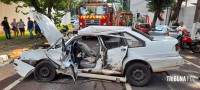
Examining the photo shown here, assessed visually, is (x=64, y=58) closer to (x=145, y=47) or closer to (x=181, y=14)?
(x=145, y=47)

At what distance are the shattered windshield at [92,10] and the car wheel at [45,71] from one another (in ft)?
36.0

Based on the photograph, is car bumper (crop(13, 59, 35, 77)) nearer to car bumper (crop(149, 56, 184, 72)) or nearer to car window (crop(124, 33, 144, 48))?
car window (crop(124, 33, 144, 48))

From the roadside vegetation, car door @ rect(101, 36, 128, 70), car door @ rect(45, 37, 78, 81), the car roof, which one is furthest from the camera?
the roadside vegetation

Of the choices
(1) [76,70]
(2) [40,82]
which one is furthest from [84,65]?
A: (2) [40,82]

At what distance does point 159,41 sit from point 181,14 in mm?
19312

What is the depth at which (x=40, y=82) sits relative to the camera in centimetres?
661

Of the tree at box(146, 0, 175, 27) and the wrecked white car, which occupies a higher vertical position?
the tree at box(146, 0, 175, 27)

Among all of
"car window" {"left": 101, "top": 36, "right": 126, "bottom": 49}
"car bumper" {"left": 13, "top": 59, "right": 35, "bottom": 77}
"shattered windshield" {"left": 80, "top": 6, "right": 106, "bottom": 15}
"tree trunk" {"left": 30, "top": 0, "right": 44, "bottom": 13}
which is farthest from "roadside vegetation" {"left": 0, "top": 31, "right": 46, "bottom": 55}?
"car window" {"left": 101, "top": 36, "right": 126, "bottom": 49}

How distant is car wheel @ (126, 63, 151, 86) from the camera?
20.5 feet

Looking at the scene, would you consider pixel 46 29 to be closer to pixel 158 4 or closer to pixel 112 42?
pixel 112 42

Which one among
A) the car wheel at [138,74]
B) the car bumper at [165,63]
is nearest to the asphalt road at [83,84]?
the car wheel at [138,74]

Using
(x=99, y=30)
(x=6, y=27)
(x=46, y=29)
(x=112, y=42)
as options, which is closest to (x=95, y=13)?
(x=6, y=27)

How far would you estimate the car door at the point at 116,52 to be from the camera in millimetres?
6316

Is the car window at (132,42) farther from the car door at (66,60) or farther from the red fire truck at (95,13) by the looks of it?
the red fire truck at (95,13)
